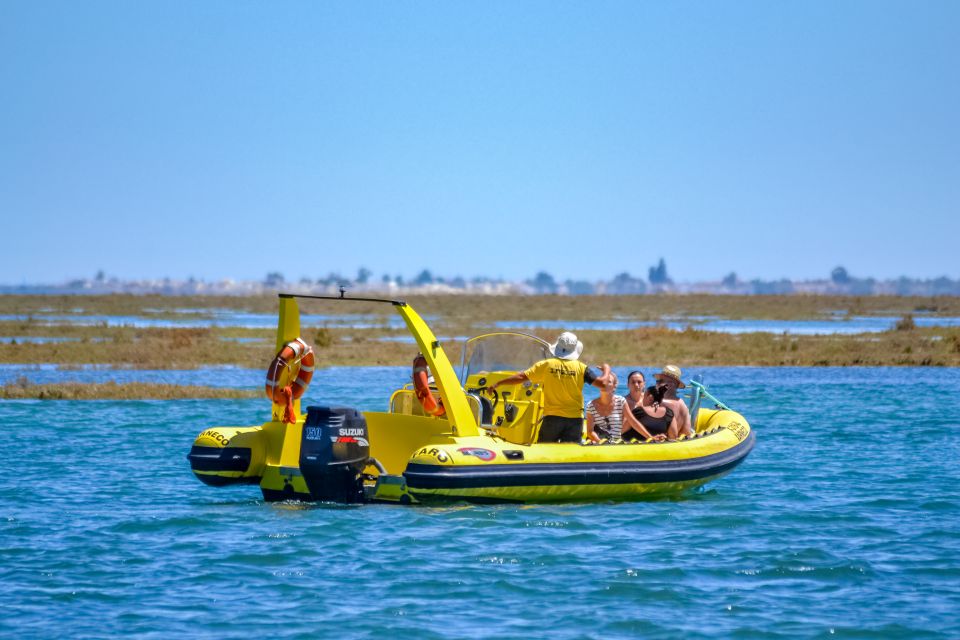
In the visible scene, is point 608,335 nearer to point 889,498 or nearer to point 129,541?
point 889,498

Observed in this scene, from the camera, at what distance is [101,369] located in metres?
35.8

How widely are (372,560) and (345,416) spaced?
2343mm

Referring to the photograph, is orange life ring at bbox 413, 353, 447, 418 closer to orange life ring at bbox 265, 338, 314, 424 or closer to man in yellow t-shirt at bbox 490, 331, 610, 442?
man in yellow t-shirt at bbox 490, 331, 610, 442

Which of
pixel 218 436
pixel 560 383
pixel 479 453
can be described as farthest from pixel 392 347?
pixel 479 453

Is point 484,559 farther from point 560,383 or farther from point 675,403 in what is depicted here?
point 675,403

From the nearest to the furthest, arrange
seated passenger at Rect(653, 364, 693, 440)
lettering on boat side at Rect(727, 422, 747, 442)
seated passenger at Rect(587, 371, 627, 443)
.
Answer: seated passenger at Rect(587, 371, 627, 443) < seated passenger at Rect(653, 364, 693, 440) < lettering on boat side at Rect(727, 422, 747, 442)

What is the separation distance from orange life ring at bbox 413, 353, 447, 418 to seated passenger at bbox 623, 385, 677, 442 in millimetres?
2461

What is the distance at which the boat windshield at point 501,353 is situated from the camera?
1612 cm

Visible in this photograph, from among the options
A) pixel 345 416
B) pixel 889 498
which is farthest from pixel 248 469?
pixel 889 498

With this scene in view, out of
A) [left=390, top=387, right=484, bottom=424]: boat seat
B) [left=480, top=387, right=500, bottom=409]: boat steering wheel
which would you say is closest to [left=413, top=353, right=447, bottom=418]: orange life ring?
[left=390, top=387, right=484, bottom=424]: boat seat

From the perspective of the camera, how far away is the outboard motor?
13.9 metres

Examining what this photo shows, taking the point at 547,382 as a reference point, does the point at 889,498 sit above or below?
below

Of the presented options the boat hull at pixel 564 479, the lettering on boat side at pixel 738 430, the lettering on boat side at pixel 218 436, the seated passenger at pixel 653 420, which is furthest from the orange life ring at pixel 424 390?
the lettering on boat side at pixel 738 430

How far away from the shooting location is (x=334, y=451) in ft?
45.5
